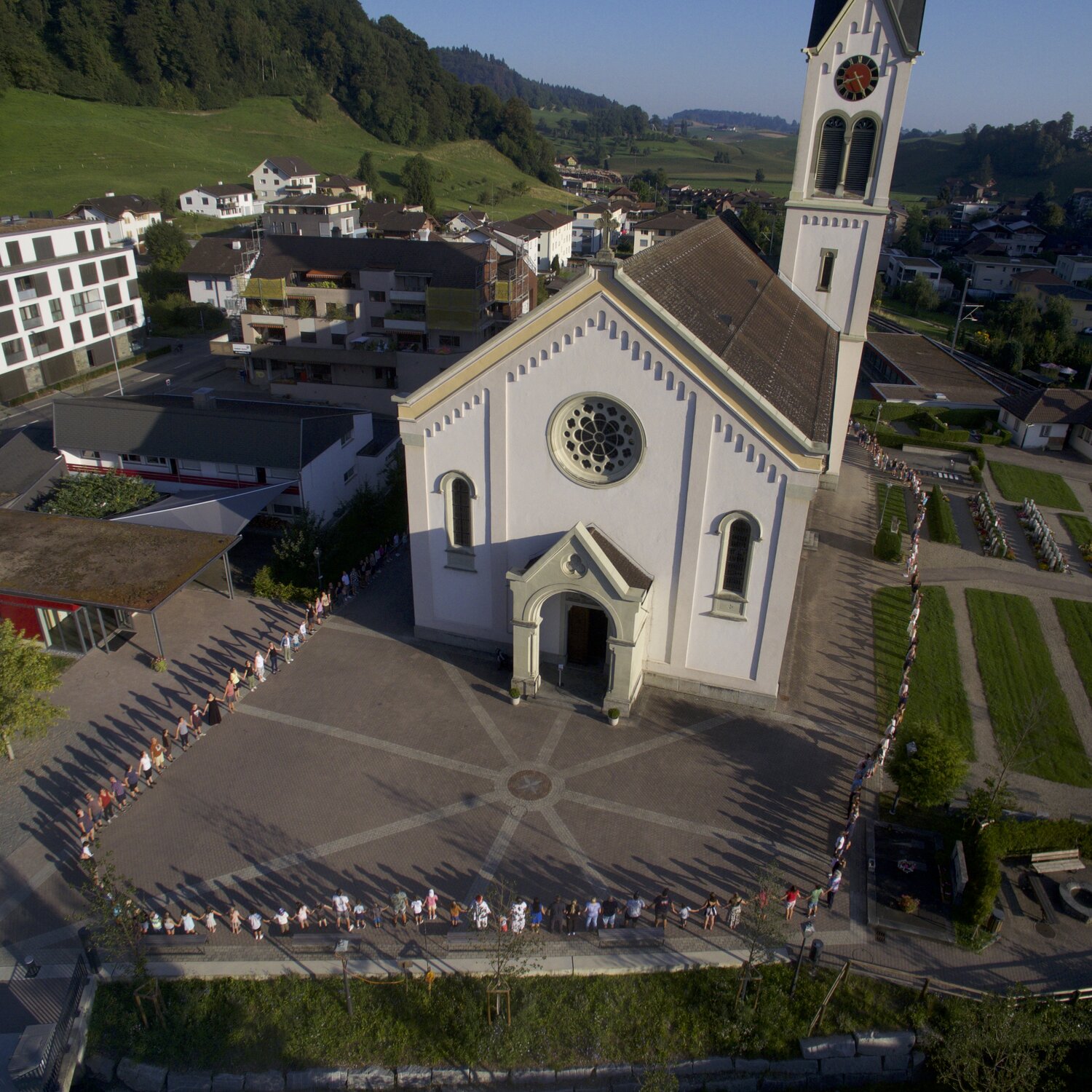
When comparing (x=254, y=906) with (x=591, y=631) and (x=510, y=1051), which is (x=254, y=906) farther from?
(x=591, y=631)

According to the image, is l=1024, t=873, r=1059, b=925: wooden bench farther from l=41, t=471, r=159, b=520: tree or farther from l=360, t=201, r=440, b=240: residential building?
l=360, t=201, r=440, b=240: residential building

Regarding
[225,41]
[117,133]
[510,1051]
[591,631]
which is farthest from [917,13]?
[225,41]

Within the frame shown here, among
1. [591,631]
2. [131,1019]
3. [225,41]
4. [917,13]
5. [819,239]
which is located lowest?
[131,1019]

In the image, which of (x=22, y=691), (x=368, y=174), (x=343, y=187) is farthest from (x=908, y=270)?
(x=22, y=691)

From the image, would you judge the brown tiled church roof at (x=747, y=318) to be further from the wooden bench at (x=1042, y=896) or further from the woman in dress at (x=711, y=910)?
the woman in dress at (x=711, y=910)

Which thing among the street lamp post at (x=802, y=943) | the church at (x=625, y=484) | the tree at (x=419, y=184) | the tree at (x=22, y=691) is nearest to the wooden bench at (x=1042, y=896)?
the street lamp post at (x=802, y=943)

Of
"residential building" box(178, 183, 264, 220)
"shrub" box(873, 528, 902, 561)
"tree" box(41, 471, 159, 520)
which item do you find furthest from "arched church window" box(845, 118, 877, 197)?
"residential building" box(178, 183, 264, 220)
